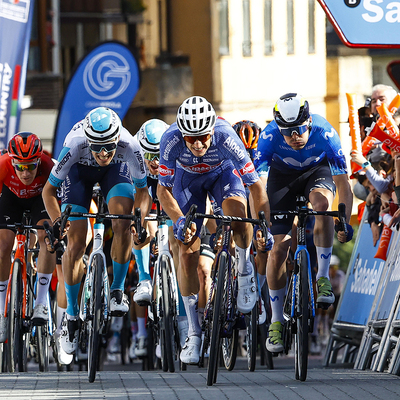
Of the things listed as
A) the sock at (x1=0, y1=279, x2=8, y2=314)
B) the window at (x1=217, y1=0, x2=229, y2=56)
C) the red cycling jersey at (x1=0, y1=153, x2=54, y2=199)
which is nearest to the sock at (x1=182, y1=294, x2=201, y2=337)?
the red cycling jersey at (x1=0, y1=153, x2=54, y2=199)

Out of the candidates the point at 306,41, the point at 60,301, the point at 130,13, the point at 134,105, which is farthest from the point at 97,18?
the point at 60,301

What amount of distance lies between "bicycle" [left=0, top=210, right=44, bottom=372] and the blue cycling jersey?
254 centimetres

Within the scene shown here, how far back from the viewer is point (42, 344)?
11.0 m

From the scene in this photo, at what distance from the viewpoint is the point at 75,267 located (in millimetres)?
9117

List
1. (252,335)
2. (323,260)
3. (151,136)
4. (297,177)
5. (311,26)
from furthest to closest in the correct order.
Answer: (311,26) → (151,136) → (252,335) → (297,177) → (323,260)

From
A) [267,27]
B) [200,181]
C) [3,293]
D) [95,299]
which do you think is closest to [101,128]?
[200,181]

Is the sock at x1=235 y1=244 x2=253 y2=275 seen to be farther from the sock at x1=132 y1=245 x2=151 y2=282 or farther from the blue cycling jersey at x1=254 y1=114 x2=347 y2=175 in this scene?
the sock at x1=132 y1=245 x2=151 y2=282

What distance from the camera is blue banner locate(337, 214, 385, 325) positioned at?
37.9 ft

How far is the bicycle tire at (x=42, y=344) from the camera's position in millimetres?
10961

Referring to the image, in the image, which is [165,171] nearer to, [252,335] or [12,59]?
[252,335]

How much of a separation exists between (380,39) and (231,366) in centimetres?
353

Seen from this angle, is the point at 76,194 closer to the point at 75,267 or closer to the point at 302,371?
the point at 75,267

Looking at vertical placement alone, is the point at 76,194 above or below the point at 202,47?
below

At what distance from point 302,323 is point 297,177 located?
1745 mm
